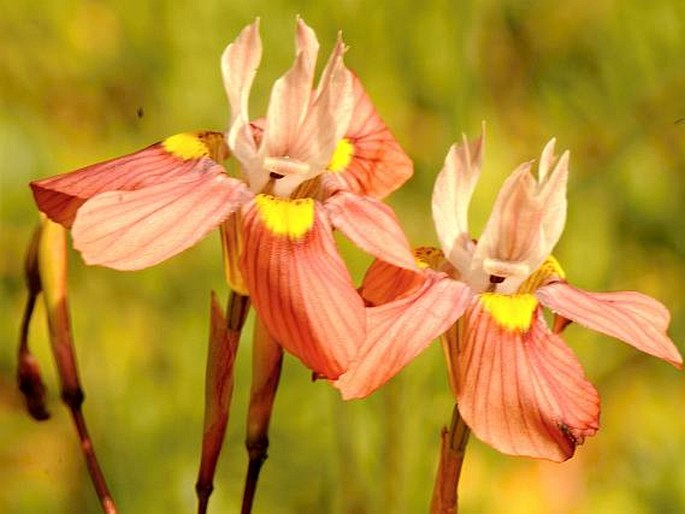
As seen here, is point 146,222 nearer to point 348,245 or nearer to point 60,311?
point 60,311

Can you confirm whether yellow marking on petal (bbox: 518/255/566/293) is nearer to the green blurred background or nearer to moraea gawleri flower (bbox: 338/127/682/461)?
moraea gawleri flower (bbox: 338/127/682/461)

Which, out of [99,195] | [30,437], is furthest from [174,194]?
[30,437]

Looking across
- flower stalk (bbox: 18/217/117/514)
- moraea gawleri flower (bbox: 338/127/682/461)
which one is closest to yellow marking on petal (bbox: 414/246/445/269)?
moraea gawleri flower (bbox: 338/127/682/461)

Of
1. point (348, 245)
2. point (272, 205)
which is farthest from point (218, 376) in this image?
point (348, 245)

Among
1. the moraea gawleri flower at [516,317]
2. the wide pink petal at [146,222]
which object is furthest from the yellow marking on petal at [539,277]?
the wide pink petal at [146,222]

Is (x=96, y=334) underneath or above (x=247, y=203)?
underneath

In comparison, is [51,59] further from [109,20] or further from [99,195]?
[99,195]
